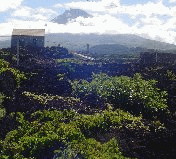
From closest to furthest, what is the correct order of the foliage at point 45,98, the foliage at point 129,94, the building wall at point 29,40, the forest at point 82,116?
the forest at point 82,116, the foliage at point 129,94, the foliage at point 45,98, the building wall at point 29,40

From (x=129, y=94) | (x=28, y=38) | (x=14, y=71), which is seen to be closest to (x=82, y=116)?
(x=129, y=94)

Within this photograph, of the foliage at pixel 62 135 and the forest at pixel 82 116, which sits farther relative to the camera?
the forest at pixel 82 116

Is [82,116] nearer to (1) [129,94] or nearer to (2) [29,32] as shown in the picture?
(1) [129,94]

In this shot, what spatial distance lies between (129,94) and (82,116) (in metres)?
5.25

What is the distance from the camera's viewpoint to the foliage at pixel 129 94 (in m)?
24.4

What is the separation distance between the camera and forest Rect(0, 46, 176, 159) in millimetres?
17516

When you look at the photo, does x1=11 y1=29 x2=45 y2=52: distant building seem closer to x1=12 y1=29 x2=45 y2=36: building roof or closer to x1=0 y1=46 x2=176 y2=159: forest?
x1=12 y1=29 x2=45 y2=36: building roof

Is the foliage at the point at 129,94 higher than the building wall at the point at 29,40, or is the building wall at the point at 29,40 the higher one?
the building wall at the point at 29,40

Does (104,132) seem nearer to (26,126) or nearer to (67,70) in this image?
(26,126)

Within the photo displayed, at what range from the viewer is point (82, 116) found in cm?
2159

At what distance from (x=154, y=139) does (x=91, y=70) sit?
67.4 ft

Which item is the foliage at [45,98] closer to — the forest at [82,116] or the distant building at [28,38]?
the forest at [82,116]

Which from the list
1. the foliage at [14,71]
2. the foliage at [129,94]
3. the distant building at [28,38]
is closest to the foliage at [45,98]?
the foliage at [129,94]

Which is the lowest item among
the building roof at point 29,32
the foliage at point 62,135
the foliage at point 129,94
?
the foliage at point 62,135
